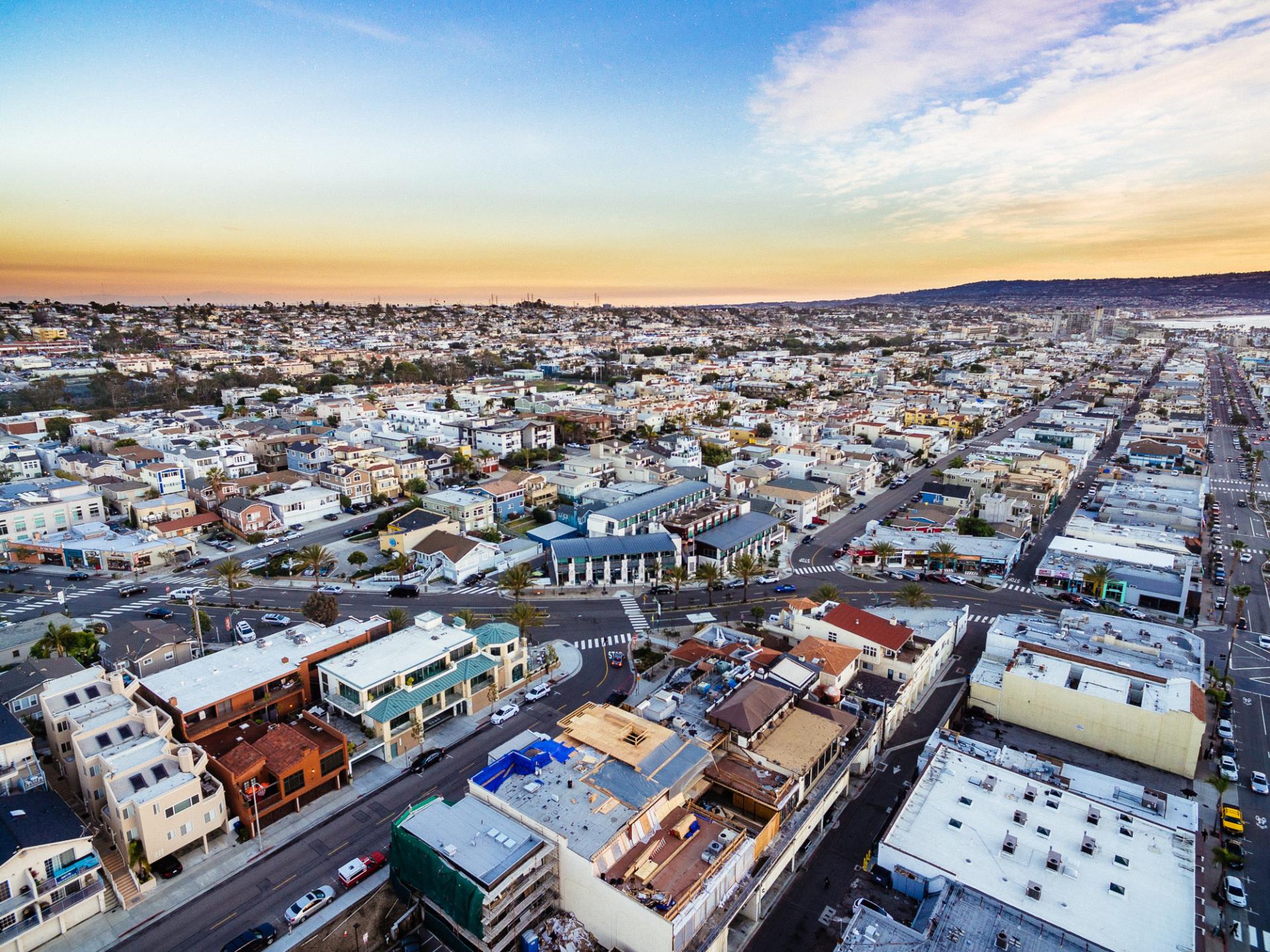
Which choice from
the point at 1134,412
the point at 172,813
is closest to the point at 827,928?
the point at 172,813

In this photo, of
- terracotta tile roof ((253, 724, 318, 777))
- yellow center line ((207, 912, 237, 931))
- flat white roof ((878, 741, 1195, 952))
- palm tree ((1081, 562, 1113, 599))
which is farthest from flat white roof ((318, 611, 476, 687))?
palm tree ((1081, 562, 1113, 599))

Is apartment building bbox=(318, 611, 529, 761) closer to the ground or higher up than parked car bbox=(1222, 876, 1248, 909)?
higher up

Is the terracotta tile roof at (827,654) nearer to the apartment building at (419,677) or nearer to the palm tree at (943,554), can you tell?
the apartment building at (419,677)

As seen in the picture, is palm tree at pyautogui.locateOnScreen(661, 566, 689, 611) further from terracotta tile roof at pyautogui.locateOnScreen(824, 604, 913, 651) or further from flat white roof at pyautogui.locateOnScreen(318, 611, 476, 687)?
flat white roof at pyautogui.locateOnScreen(318, 611, 476, 687)

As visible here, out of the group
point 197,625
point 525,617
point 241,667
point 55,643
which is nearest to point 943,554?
point 525,617

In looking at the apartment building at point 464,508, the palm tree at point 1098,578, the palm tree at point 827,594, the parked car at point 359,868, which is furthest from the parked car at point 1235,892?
the apartment building at point 464,508

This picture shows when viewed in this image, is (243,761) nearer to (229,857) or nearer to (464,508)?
(229,857)
